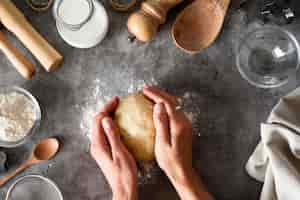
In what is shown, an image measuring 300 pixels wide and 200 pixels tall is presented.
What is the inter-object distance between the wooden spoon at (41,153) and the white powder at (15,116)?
43 mm

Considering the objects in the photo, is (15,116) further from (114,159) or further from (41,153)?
(114,159)

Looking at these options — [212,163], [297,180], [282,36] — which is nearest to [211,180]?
[212,163]

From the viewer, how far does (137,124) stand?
86cm

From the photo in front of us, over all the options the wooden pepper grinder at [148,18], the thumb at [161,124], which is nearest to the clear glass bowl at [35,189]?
the thumb at [161,124]

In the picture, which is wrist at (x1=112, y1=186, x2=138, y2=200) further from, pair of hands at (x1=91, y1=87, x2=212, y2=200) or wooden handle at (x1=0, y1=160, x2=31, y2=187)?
wooden handle at (x1=0, y1=160, x2=31, y2=187)

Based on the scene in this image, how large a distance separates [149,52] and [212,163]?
0.87ft

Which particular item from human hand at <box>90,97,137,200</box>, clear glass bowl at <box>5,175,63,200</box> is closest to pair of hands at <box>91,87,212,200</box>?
human hand at <box>90,97,137,200</box>

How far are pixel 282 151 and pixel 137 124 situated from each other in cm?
27

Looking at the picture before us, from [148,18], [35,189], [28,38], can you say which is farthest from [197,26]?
[35,189]

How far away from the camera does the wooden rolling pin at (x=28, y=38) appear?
90 centimetres

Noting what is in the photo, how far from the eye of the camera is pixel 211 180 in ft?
3.08

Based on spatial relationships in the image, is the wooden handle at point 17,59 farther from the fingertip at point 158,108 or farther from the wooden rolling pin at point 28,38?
the fingertip at point 158,108

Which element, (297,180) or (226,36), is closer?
(297,180)

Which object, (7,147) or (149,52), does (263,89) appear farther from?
(7,147)
